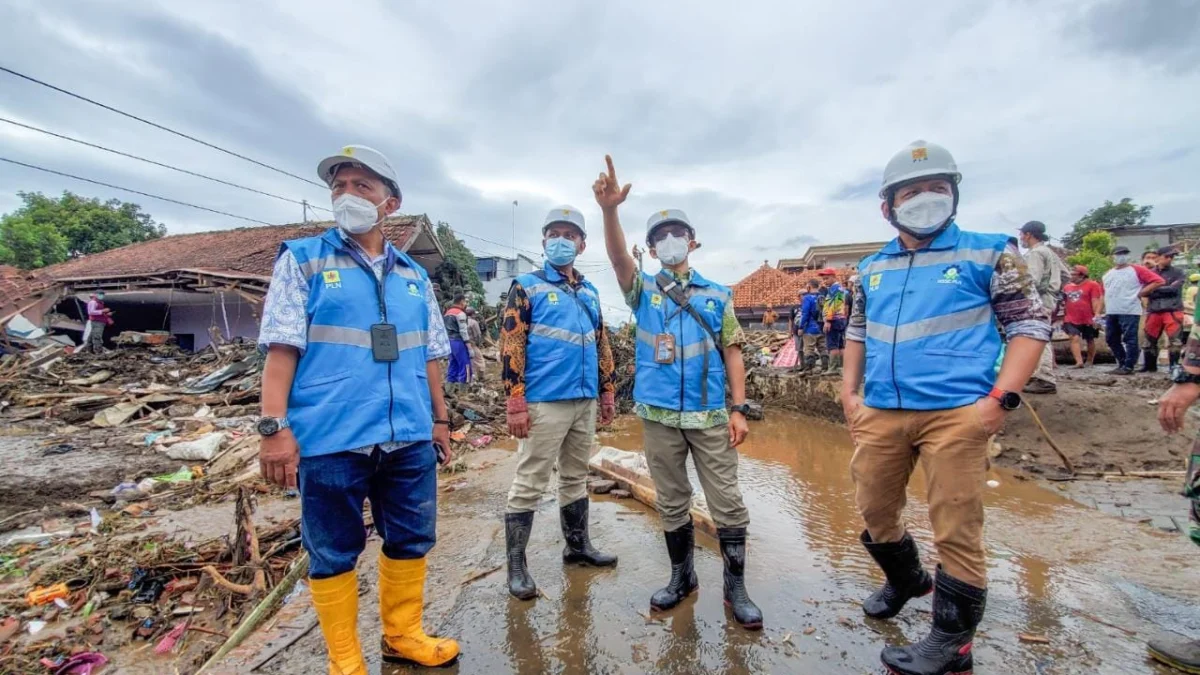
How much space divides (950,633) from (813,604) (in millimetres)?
771

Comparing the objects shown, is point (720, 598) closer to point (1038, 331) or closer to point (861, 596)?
point (861, 596)

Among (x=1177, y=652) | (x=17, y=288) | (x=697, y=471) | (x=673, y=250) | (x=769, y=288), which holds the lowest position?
→ (x=1177, y=652)

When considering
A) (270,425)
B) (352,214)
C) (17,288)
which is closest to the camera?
(270,425)

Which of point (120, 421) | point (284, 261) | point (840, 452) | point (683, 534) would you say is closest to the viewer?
point (284, 261)

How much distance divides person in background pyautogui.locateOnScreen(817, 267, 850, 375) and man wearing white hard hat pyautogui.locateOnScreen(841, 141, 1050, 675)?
7476 mm

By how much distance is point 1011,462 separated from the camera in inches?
233

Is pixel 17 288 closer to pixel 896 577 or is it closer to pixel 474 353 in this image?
pixel 474 353

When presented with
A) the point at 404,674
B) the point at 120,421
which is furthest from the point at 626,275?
the point at 120,421

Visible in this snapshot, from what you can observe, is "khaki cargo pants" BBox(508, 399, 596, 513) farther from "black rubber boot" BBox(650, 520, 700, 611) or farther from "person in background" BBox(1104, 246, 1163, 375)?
"person in background" BBox(1104, 246, 1163, 375)

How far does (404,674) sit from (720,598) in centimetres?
165

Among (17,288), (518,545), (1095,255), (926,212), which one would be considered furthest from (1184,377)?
(1095,255)

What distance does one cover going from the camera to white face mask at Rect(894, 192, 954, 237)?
7.36ft

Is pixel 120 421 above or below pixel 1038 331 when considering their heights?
below

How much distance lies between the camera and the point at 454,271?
62.2 feet
